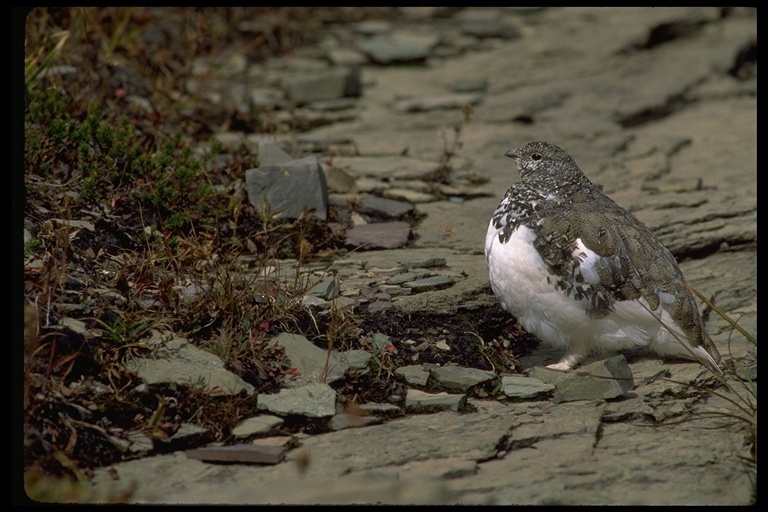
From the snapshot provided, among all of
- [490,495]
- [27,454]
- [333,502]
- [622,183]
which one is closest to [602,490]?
[490,495]

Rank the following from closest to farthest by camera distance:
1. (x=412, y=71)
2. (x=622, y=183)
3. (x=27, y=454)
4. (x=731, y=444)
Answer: (x=27, y=454), (x=731, y=444), (x=622, y=183), (x=412, y=71)

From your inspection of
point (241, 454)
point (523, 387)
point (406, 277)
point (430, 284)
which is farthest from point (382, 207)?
point (241, 454)

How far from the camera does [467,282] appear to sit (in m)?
4.75

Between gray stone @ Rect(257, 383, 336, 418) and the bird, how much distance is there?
3.36 ft

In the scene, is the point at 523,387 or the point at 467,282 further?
the point at 467,282

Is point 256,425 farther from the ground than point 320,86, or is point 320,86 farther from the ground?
point 320,86

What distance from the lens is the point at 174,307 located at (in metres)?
4.04

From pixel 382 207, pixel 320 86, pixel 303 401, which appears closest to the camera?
pixel 303 401

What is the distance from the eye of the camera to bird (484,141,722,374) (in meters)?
4.22

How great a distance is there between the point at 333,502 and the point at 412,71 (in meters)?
6.84

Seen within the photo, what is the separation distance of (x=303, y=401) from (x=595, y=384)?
129 cm

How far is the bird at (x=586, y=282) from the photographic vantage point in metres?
4.22

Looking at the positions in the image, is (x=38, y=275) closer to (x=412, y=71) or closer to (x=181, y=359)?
(x=181, y=359)

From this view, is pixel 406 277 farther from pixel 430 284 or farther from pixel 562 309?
pixel 562 309
